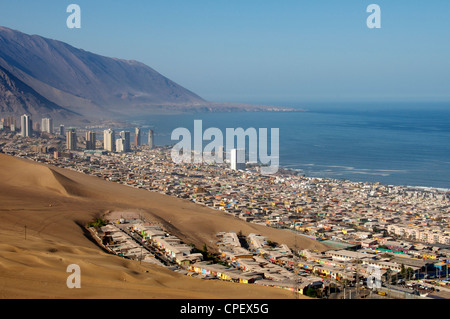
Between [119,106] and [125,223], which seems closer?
[125,223]

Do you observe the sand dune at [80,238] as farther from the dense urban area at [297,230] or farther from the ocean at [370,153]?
the ocean at [370,153]

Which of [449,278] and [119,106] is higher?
[119,106]

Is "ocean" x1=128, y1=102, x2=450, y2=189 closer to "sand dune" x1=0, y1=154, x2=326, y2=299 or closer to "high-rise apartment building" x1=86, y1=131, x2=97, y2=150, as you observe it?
"high-rise apartment building" x1=86, y1=131, x2=97, y2=150

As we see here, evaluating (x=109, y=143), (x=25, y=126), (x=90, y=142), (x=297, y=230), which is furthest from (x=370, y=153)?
(x=25, y=126)

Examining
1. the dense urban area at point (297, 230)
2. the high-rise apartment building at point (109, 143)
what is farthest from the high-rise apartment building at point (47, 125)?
the dense urban area at point (297, 230)

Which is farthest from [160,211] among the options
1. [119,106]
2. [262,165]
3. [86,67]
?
[86,67]
